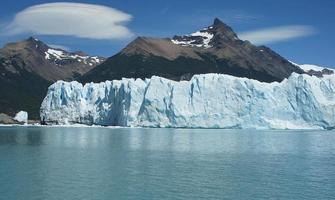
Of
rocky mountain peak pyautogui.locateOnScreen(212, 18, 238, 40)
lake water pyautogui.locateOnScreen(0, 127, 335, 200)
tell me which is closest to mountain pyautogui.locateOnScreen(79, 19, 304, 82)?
rocky mountain peak pyautogui.locateOnScreen(212, 18, 238, 40)

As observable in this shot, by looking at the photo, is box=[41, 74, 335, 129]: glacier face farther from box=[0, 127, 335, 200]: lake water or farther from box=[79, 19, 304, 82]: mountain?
box=[79, 19, 304, 82]: mountain

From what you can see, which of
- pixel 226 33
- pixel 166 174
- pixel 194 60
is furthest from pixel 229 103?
pixel 226 33

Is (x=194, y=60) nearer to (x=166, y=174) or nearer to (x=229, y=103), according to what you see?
(x=229, y=103)

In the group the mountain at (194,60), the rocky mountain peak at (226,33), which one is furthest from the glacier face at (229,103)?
the rocky mountain peak at (226,33)

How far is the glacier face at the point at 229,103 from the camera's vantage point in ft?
191

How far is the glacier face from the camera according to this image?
191ft

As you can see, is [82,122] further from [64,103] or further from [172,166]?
[172,166]

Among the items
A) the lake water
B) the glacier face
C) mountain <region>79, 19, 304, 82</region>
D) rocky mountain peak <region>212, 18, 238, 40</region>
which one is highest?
rocky mountain peak <region>212, 18, 238, 40</region>

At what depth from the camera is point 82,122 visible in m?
76.6

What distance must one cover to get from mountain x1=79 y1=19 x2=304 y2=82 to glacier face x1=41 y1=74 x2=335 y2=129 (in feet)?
237

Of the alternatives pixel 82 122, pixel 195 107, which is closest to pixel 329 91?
pixel 195 107

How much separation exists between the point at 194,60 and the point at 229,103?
108 m

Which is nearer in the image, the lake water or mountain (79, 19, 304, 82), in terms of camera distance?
the lake water

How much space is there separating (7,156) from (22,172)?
7095mm
